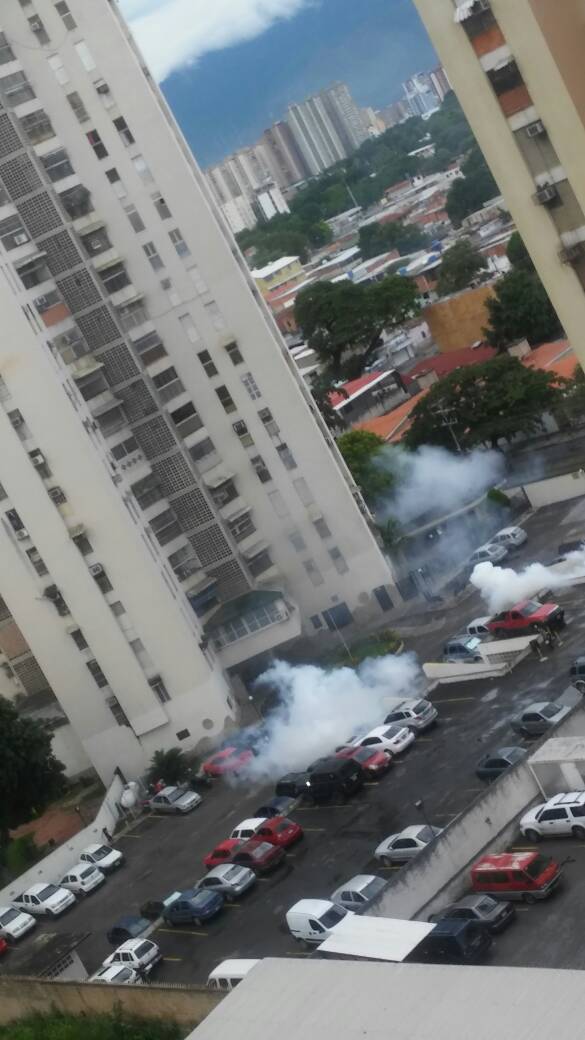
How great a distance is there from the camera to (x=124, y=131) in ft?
104

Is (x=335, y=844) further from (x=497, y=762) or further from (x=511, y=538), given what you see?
(x=511, y=538)

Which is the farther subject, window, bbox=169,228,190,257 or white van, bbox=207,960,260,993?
window, bbox=169,228,190,257

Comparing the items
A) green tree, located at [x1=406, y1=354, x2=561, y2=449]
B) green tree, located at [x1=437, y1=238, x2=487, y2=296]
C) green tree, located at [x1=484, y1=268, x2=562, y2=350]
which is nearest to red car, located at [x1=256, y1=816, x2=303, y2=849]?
green tree, located at [x1=406, y1=354, x2=561, y2=449]

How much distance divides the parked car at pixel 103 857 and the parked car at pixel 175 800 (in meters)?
1.29

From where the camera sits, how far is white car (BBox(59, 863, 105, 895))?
81.9ft

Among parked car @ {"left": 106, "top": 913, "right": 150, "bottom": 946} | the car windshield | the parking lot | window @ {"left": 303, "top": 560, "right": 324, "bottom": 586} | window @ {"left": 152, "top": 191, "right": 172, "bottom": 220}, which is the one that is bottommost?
the parking lot

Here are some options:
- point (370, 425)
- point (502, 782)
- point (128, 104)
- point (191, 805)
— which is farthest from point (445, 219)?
point (502, 782)

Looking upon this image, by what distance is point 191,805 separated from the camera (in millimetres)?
26453

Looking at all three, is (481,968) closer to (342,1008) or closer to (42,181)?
(342,1008)

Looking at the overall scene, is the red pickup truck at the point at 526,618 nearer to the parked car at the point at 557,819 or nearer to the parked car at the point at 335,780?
the parked car at the point at 335,780

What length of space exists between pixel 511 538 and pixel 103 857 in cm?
1125

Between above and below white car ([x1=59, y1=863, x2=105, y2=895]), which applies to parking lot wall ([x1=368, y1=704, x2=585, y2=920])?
above

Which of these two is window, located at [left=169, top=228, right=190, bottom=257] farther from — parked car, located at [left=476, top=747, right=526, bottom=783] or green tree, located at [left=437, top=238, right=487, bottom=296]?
green tree, located at [left=437, top=238, right=487, bottom=296]

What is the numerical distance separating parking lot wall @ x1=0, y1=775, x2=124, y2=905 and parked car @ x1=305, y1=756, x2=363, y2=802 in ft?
16.1
